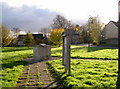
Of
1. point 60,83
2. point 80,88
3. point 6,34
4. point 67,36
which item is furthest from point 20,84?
point 6,34

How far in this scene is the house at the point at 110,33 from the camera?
41188mm

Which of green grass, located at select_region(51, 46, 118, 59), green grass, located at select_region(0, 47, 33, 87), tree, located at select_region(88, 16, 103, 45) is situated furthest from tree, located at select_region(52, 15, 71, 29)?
green grass, located at select_region(0, 47, 33, 87)

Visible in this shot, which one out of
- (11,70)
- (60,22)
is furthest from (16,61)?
(60,22)

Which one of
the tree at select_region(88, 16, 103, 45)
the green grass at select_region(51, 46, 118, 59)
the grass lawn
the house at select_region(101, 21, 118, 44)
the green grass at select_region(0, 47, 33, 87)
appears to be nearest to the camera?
the green grass at select_region(0, 47, 33, 87)

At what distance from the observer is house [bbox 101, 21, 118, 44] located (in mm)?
41188

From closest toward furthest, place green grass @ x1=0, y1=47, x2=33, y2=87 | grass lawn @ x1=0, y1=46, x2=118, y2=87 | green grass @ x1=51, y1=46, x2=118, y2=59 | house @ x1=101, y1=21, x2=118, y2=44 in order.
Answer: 1. green grass @ x1=0, y1=47, x2=33, y2=87
2. grass lawn @ x1=0, y1=46, x2=118, y2=87
3. green grass @ x1=51, y1=46, x2=118, y2=59
4. house @ x1=101, y1=21, x2=118, y2=44

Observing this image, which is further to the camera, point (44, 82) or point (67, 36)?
point (67, 36)

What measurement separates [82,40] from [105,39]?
1327 cm

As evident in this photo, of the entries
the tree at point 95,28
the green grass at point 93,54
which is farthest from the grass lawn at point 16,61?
the tree at point 95,28

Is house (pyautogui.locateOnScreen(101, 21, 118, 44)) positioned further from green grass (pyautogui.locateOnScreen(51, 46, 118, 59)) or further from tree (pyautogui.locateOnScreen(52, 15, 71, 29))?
green grass (pyautogui.locateOnScreen(51, 46, 118, 59))

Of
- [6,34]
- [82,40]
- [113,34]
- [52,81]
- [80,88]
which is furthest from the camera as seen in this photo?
[82,40]

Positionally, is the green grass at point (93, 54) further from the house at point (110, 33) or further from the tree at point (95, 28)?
the house at point (110, 33)

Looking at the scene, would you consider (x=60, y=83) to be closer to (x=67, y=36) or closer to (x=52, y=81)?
(x=52, y=81)

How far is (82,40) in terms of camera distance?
A: 56031mm
